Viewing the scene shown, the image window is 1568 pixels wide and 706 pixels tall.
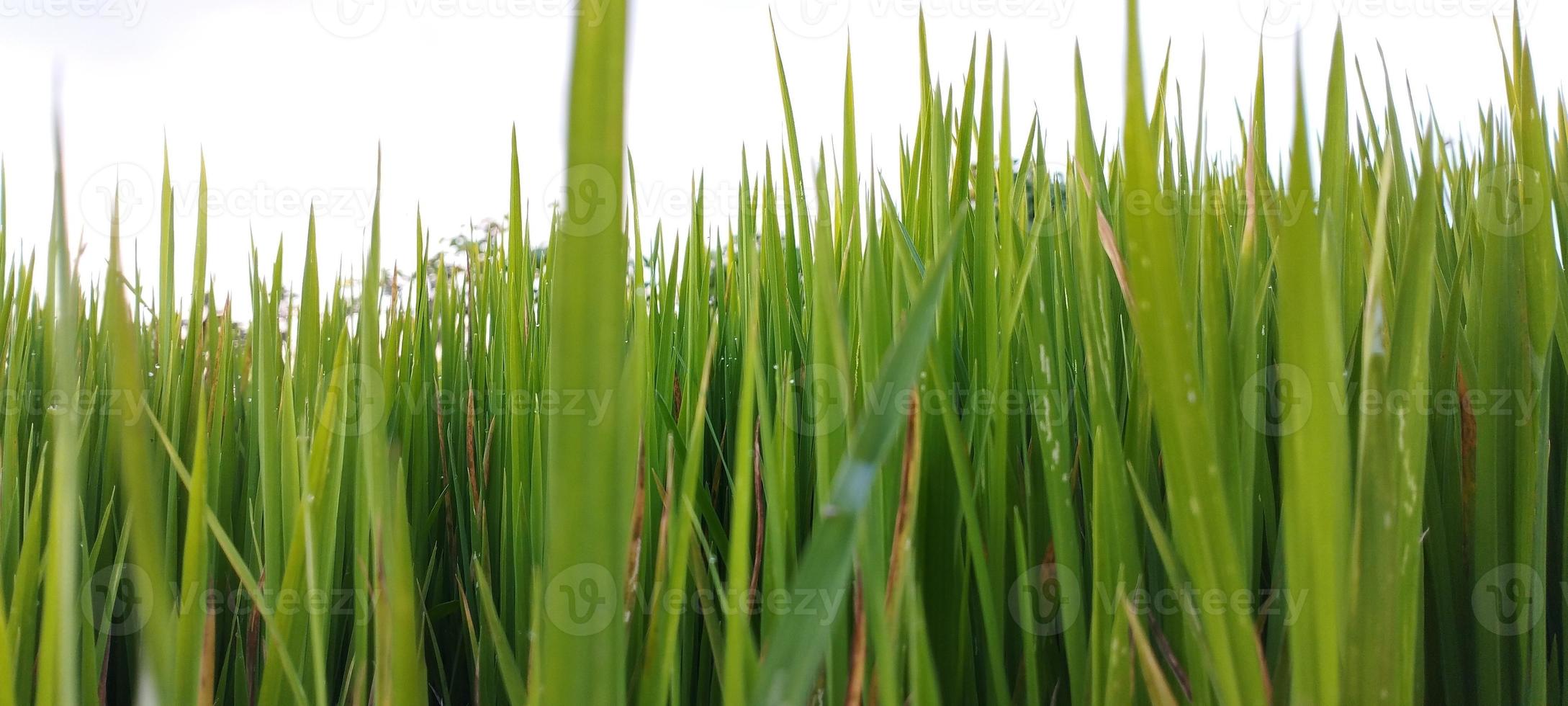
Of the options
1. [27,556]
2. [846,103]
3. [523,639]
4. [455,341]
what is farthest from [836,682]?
[455,341]

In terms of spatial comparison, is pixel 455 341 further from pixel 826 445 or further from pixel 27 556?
pixel 826 445

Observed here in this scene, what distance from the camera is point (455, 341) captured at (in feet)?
3.34

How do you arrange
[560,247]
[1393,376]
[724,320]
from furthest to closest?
[724,320] → [1393,376] → [560,247]

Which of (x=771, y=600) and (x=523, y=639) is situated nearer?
(x=771, y=600)

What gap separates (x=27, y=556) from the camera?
534mm

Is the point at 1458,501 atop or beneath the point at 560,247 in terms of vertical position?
beneath

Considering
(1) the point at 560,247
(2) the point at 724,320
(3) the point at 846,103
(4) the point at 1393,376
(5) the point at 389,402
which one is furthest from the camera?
(2) the point at 724,320

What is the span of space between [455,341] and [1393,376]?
95 cm

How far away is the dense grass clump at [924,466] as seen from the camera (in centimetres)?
26

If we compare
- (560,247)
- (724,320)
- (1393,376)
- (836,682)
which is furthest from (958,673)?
(724,320)

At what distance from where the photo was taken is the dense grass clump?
0.26 m

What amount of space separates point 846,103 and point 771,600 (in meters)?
0.37

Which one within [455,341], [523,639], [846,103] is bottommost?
[523,639]

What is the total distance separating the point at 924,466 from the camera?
48cm
